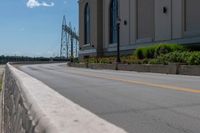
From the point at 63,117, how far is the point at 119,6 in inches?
2645

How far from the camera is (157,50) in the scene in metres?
43.8

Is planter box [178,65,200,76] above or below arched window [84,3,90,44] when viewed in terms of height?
below

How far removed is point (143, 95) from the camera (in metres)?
14.2

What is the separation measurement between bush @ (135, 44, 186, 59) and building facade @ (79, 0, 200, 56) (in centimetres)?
292

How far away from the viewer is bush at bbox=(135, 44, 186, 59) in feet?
140

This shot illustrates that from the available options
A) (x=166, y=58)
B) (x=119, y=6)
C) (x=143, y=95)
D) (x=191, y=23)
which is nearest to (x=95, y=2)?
(x=119, y=6)

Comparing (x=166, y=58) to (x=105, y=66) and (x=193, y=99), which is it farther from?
(x=193, y=99)

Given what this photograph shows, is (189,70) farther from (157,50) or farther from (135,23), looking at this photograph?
(135,23)

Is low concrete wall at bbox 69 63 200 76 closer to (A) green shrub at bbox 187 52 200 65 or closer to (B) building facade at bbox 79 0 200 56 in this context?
(A) green shrub at bbox 187 52 200 65

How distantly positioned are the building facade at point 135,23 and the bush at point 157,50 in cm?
292

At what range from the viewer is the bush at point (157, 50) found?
42812 mm

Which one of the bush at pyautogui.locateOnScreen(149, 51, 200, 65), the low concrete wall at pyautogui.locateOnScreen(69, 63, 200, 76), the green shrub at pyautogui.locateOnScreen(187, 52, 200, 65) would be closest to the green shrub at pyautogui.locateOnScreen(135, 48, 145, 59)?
the low concrete wall at pyautogui.locateOnScreen(69, 63, 200, 76)

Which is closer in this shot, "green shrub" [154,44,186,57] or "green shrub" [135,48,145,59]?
"green shrub" [154,44,186,57]

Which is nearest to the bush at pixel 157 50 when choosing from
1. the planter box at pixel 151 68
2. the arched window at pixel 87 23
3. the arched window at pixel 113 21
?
the planter box at pixel 151 68
